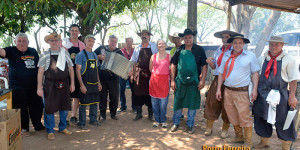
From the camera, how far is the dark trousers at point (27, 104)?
430 cm

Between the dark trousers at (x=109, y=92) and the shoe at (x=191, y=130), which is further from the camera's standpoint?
the dark trousers at (x=109, y=92)

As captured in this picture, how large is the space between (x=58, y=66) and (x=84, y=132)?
151 cm

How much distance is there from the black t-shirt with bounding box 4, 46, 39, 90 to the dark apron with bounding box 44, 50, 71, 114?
0.41 metres

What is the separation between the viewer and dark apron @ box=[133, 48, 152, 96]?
520 centimetres

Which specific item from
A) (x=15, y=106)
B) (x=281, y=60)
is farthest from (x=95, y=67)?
(x=281, y=60)

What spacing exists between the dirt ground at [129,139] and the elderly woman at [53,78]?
1.09ft

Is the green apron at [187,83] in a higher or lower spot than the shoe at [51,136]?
higher

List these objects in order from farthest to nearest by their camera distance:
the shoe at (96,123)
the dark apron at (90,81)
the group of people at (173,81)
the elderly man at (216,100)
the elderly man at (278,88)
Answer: the shoe at (96,123) → the dark apron at (90,81) → the elderly man at (216,100) → the group of people at (173,81) → the elderly man at (278,88)

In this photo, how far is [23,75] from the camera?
4211 mm

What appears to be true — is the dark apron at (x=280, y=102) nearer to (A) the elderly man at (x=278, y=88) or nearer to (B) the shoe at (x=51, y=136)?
(A) the elderly man at (x=278, y=88)

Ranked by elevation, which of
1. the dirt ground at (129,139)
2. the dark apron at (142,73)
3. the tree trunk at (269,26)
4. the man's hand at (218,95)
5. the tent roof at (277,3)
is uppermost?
the tree trunk at (269,26)

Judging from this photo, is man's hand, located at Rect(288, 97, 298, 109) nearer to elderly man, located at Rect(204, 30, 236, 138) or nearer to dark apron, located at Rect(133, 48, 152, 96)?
elderly man, located at Rect(204, 30, 236, 138)

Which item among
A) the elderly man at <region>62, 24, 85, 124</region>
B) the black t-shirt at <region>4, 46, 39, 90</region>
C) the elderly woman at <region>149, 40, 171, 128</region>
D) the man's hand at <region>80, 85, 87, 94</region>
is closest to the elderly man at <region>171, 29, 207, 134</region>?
the elderly woman at <region>149, 40, 171, 128</region>

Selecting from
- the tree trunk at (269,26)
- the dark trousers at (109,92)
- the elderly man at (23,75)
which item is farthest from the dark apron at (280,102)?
the tree trunk at (269,26)
